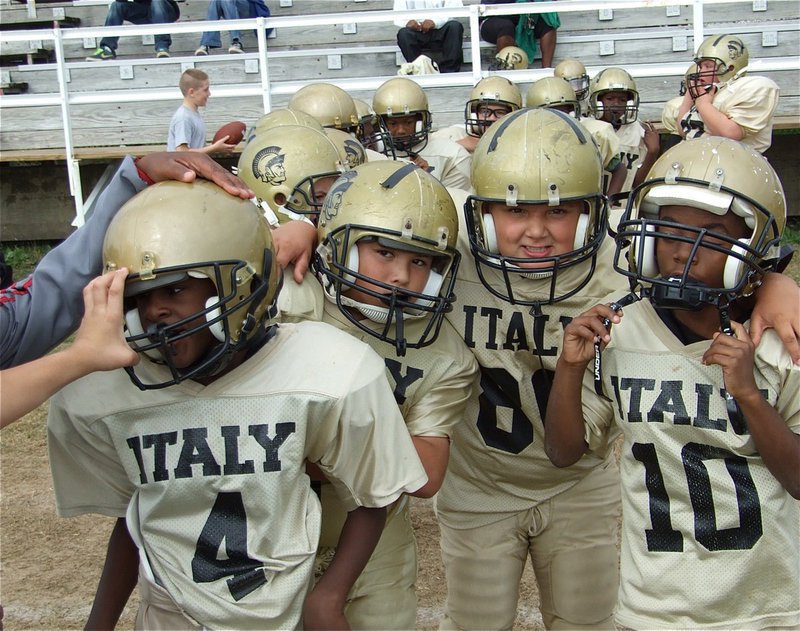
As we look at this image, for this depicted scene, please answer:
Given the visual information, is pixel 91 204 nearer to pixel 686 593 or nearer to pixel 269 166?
pixel 269 166

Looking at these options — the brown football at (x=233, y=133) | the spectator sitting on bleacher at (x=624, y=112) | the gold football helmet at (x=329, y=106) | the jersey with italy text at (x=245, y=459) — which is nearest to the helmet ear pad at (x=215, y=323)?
the jersey with italy text at (x=245, y=459)

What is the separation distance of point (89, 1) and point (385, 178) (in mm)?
10881

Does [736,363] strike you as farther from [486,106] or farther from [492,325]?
[486,106]

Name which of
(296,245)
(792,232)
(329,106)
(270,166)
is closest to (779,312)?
(296,245)

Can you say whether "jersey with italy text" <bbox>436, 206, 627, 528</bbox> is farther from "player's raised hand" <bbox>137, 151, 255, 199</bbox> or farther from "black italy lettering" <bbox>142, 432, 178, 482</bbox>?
"black italy lettering" <bbox>142, 432, 178, 482</bbox>

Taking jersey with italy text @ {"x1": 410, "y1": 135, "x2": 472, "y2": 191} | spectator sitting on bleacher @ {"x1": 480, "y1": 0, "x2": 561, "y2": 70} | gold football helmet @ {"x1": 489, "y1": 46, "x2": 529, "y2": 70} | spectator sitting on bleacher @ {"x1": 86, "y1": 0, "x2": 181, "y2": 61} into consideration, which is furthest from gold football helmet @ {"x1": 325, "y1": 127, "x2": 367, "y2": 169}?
spectator sitting on bleacher @ {"x1": 86, "y1": 0, "x2": 181, "y2": 61}

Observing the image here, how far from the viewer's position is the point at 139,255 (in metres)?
2.03

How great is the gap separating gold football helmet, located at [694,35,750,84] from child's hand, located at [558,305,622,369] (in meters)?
5.64

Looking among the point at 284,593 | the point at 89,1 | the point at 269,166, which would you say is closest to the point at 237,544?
the point at 284,593

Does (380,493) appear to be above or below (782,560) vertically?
above

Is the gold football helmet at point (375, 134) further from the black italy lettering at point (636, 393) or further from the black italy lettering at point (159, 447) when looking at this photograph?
the black italy lettering at point (159, 447)

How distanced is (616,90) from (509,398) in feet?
20.4

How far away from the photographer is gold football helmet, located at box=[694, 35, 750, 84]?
23.7ft

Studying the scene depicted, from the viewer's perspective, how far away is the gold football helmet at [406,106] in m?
6.38
